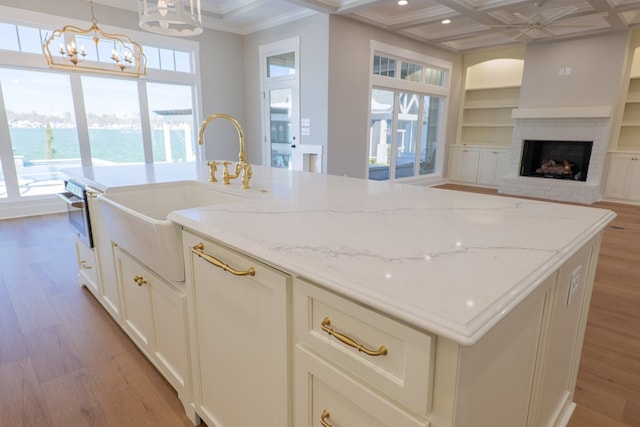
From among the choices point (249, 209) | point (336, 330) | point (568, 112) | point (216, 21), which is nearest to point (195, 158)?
point (216, 21)

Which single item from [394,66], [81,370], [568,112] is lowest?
[81,370]

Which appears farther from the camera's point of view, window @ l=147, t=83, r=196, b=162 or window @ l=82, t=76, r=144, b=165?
window @ l=147, t=83, r=196, b=162

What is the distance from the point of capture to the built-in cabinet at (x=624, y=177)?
601 centimetres

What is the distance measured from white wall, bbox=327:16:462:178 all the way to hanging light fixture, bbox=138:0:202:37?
306 cm

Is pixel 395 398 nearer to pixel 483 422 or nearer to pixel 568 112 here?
pixel 483 422

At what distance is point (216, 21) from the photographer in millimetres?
5891

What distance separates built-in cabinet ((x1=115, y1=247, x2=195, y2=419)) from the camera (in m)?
1.46

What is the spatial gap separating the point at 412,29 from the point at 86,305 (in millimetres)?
6136

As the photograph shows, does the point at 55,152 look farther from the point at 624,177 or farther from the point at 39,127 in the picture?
the point at 624,177

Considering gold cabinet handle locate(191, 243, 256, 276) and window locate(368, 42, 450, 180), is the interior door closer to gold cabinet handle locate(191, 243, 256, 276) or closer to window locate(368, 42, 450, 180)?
window locate(368, 42, 450, 180)

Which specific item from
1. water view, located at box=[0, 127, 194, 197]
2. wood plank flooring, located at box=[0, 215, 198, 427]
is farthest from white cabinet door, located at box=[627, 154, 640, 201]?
water view, located at box=[0, 127, 194, 197]

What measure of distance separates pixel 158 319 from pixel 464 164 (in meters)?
7.74

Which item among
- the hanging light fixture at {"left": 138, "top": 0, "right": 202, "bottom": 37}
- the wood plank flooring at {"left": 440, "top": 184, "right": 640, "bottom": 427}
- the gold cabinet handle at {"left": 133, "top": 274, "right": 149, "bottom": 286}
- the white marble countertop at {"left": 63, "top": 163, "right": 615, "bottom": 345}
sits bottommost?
the wood plank flooring at {"left": 440, "top": 184, "right": 640, "bottom": 427}

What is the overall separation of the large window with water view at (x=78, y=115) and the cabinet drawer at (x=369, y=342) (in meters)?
5.32
